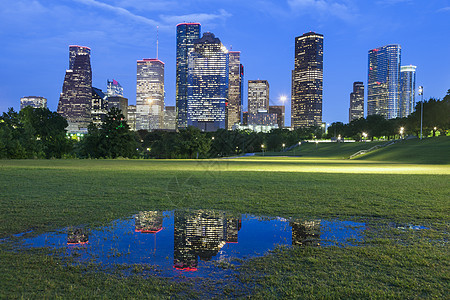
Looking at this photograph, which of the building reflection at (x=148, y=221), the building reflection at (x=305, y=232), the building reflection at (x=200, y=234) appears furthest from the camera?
the building reflection at (x=148, y=221)

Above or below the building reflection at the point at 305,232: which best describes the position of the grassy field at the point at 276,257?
above

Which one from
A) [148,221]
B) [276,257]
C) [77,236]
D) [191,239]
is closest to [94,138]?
[148,221]

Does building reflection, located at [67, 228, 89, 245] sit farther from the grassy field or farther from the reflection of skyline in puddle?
the grassy field

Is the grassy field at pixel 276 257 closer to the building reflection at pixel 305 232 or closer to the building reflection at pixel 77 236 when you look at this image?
the building reflection at pixel 305 232

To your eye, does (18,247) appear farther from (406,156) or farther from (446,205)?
(406,156)

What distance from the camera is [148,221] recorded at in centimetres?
914

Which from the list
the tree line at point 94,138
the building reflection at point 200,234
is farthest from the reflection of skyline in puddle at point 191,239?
the tree line at point 94,138

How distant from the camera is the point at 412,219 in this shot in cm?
925

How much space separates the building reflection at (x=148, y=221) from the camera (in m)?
8.27

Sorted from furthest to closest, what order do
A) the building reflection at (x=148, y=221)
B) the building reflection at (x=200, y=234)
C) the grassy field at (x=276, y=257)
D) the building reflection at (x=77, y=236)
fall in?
the building reflection at (x=148, y=221) → the building reflection at (x=77, y=236) → the building reflection at (x=200, y=234) → the grassy field at (x=276, y=257)

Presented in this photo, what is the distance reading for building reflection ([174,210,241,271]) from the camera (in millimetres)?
6311

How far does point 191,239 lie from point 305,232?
284 cm

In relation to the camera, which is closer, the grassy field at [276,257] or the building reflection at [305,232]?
the grassy field at [276,257]

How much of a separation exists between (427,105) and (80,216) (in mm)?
112166
